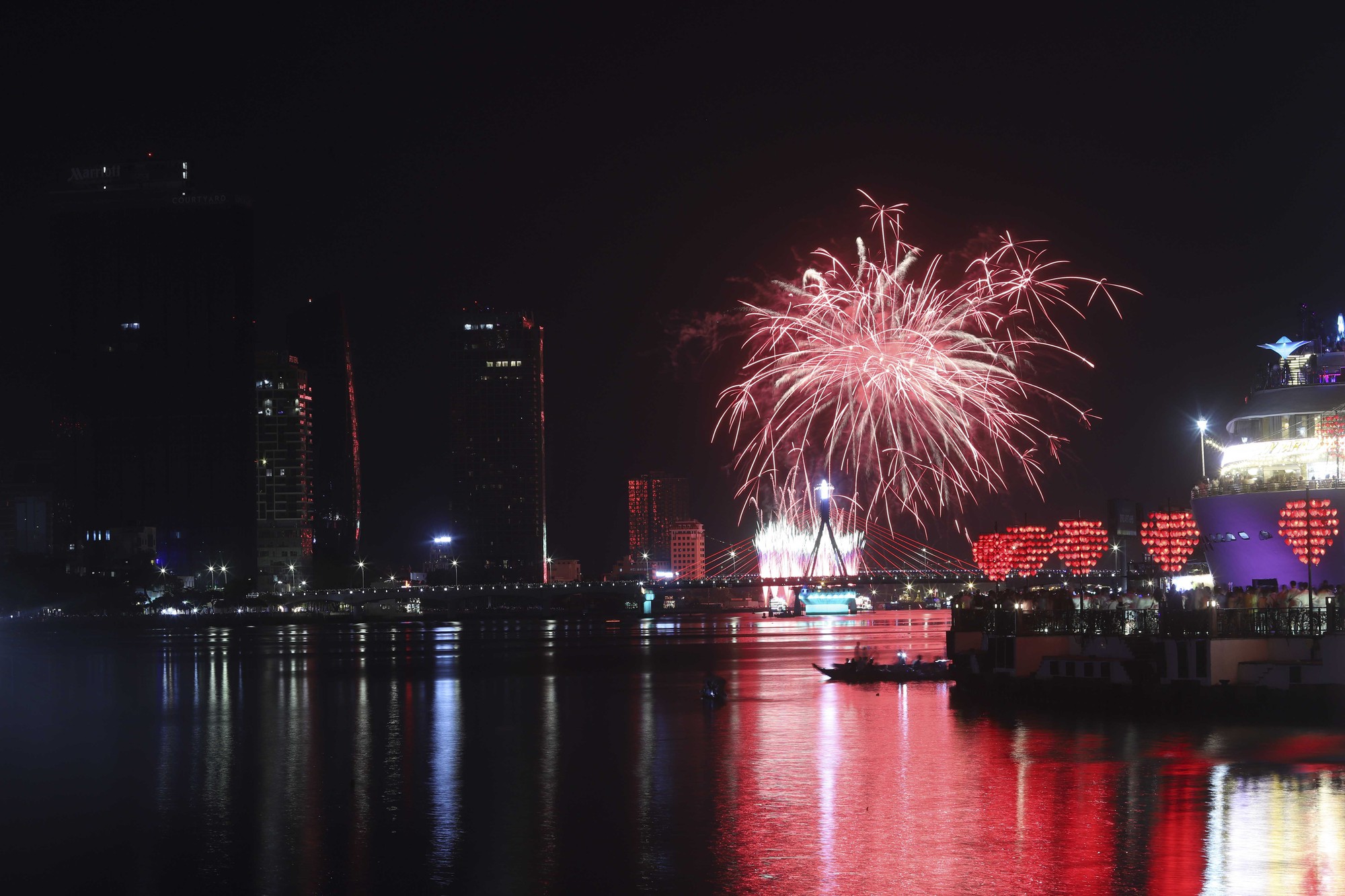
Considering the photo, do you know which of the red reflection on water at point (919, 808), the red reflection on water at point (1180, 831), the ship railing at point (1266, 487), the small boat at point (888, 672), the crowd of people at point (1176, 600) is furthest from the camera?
the small boat at point (888, 672)

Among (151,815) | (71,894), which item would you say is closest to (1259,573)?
(151,815)

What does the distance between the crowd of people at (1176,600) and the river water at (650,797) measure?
4315mm

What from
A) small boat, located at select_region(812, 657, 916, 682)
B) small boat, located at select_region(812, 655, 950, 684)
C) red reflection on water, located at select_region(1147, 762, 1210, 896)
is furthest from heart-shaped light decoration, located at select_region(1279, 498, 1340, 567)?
small boat, located at select_region(812, 657, 916, 682)

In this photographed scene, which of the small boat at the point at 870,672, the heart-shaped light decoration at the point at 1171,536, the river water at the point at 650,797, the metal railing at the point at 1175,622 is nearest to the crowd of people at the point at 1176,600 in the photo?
the metal railing at the point at 1175,622

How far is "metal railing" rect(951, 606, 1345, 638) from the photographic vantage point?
43688mm

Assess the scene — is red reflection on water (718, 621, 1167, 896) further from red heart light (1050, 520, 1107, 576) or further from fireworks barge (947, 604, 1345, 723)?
red heart light (1050, 520, 1107, 576)

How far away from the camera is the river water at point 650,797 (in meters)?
24.4

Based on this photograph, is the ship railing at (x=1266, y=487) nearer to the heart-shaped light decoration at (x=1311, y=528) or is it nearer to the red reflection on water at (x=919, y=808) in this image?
the heart-shaped light decoration at (x=1311, y=528)

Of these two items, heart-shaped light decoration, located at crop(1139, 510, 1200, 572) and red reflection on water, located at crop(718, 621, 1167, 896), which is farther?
heart-shaped light decoration, located at crop(1139, 510, 1200, 572)

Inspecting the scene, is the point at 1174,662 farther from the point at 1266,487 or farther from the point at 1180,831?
the point at 1180,831

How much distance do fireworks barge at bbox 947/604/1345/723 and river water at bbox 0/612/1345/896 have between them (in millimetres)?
1612

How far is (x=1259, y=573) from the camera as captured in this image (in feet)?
177

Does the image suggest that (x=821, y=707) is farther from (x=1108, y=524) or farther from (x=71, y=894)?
(x=71, y=894)

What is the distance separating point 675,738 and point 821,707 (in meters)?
10.3
